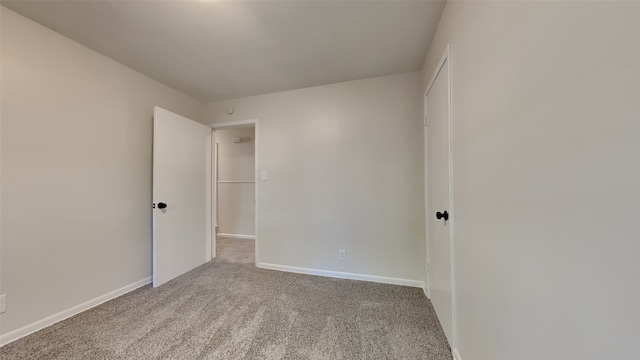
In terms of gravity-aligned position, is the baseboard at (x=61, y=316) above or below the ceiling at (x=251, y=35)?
below

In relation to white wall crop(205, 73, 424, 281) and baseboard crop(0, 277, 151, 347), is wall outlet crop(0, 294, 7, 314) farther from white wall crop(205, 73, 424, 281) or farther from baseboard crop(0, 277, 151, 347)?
white wall crop(205, 73, 424, 281)

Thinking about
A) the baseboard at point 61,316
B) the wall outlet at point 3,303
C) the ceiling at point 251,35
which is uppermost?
the ceiling at point 251,35

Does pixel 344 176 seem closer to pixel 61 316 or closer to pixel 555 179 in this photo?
pixel 555 179

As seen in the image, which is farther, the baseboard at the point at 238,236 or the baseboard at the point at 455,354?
the baseboard at the point at 238,236

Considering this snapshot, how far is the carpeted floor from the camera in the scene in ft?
4.57

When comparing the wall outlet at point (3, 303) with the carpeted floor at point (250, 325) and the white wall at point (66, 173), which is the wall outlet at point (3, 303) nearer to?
the white wall at point (66, 173)

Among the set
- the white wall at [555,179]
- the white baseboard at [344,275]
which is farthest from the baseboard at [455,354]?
the white baseboard at [344,275]

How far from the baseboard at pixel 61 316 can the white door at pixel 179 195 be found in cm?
27

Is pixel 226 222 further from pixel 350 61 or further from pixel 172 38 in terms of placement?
pixel 350 61

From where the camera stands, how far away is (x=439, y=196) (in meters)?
1.68

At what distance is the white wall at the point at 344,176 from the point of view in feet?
7.57

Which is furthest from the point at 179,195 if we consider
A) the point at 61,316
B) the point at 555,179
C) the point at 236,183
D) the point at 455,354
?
the point at 555,179

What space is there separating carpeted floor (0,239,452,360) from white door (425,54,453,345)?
0.73 ft

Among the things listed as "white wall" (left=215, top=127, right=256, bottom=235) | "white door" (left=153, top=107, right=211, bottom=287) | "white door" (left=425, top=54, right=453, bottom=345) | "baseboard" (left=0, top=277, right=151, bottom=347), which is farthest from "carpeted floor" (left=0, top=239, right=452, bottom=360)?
"white wall" (left=215, top=127, right=256, bottom=235)
